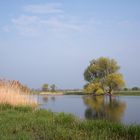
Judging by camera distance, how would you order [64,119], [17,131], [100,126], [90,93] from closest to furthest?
[17,131] → [100,126] → [64,119] → [90,93]

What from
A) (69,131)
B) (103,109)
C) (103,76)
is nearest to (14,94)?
(103,109)

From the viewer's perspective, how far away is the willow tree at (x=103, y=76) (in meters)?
52.7

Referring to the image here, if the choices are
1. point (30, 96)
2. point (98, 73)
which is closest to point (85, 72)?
point (98, 73)

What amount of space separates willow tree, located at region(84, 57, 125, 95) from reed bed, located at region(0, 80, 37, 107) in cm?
3573

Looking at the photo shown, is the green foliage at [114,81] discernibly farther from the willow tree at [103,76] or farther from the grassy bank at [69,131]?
the grassy bank at [69,131]

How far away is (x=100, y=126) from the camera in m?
8.52

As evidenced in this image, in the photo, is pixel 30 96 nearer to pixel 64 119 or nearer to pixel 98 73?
pixel 64 119

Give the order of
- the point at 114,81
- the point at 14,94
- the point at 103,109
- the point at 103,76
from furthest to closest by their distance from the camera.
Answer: the point at 103,76
the point at 114,81
the point at 103,109
the point at 14,94

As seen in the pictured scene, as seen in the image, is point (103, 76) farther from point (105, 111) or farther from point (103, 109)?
point (105, 111)

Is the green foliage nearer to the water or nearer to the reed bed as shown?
the water

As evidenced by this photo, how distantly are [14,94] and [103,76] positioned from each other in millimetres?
40434

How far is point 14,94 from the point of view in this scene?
16.4 meters

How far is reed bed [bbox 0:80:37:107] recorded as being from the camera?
15.7 m

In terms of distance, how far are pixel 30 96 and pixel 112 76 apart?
1418 inches
